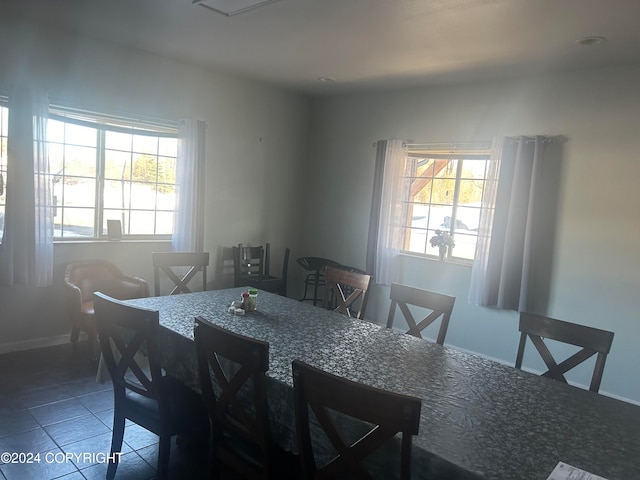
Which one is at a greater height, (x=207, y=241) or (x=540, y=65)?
(x=540, y=65)

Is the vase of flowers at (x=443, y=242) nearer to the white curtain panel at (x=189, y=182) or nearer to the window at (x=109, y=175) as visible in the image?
the white curtain panel at (x=189, y=182)

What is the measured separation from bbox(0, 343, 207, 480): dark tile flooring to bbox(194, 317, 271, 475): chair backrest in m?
0.75

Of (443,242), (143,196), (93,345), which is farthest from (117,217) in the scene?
(443,242)

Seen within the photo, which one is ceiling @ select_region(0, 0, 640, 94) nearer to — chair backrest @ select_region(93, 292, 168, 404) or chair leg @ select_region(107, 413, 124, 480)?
chair backrest @ select_region(93, 292, 168, 404)

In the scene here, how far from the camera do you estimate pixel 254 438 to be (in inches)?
65.4

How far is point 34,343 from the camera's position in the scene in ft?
12.5

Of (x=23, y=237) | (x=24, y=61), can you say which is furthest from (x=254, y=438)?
(x=24, y=61)

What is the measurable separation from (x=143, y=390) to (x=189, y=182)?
279cm

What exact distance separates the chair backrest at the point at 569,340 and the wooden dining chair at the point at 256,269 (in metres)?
3.01

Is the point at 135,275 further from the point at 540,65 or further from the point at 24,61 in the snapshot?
the point at 540,65

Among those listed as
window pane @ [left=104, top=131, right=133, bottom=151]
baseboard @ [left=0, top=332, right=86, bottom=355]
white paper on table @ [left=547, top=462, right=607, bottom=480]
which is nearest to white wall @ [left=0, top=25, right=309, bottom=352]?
baseboard @ [left=0, top=332, right=86, bottom=355]

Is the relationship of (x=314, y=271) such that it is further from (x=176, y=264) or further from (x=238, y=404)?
(x=238, y=404)

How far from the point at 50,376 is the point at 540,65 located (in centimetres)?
439

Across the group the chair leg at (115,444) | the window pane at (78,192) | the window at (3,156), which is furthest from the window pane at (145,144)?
the chair leg at (115,444)
